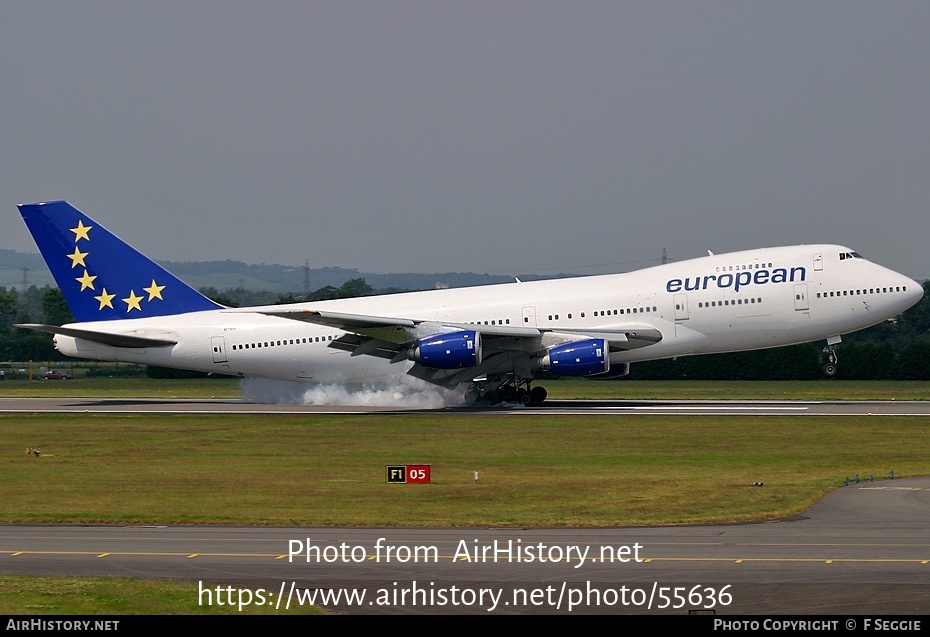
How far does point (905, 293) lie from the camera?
45.6 m

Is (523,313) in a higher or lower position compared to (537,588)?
higher

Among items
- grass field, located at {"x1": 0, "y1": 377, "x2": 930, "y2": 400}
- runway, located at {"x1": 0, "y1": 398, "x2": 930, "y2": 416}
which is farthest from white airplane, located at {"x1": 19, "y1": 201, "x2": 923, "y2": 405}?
grass field, located at {"x1": 0, "y1": 377, "x2": 930, "y2": 400}

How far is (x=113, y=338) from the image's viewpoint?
4906 cm

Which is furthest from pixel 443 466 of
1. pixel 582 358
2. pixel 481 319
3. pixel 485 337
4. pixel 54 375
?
pixel 54 375

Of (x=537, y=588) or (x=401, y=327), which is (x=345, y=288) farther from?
(x=537, y=588)

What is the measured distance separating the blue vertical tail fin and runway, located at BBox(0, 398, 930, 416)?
4.37 meters

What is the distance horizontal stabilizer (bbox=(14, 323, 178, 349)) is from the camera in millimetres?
48312

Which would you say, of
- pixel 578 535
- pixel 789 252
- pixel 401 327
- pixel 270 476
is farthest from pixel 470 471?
pixel 789 252

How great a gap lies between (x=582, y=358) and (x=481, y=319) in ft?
18.7

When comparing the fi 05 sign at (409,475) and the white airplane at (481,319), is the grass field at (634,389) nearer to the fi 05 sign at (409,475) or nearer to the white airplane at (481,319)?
the white airplane at (481,319)

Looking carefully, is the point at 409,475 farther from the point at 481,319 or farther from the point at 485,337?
the point at 481,319

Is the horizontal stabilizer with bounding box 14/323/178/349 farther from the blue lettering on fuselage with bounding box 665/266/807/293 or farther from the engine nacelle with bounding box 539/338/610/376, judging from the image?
the blue lettering on fuselage with bounding box 665/266/807/293
